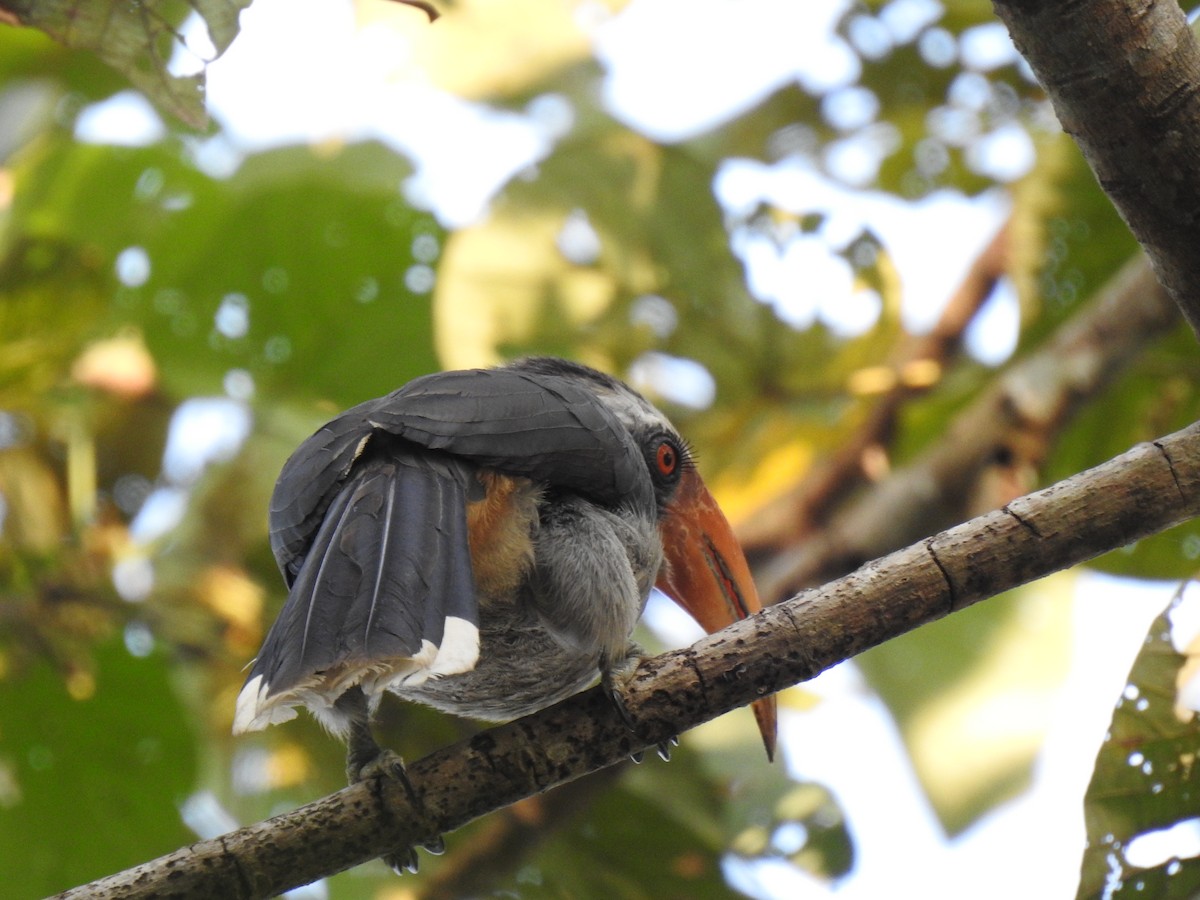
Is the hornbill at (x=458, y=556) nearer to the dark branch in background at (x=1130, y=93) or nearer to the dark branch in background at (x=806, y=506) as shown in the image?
the dark branch in background at (x=806, y=506)

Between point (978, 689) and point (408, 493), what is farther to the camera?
point (978, 689)

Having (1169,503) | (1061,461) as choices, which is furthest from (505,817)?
(1061,461)

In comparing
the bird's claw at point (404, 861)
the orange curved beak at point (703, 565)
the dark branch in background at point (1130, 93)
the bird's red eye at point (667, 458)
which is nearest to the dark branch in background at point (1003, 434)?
the orange curved beak at point (703, 565)

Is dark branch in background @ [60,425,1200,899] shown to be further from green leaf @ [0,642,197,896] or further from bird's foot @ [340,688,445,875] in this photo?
green leaf @ [0,642,197,896]

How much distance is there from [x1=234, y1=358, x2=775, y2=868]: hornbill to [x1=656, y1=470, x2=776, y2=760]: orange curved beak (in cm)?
24

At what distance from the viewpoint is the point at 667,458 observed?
10.9ft

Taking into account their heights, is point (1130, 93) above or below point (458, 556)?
above

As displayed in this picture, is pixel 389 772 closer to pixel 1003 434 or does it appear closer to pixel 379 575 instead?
pixel 379 575

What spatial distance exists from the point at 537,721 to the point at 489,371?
95cm

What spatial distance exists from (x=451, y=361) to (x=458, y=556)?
1.97 metres

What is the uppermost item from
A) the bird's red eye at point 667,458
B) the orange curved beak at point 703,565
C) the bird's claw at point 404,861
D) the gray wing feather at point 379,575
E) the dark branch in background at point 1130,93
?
the dark branch in background at point 1130,93

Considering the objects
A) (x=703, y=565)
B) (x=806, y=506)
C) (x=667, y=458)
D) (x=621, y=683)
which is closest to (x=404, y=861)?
(x=621, y=683)

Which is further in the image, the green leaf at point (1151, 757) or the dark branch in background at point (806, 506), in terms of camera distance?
the dark branch in background at point (806, 506)

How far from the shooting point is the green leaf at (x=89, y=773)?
381cm
